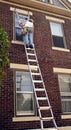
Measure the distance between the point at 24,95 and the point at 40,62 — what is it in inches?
71.5

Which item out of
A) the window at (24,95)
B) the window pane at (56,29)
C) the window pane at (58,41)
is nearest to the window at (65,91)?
the window at (24,95)

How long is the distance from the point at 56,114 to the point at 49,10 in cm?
559

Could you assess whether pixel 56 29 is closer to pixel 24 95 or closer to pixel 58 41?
pixel 58 41

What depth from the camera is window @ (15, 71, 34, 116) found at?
29.0ft

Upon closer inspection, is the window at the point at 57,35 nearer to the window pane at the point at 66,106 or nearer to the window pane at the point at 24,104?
the window pane at the point at 66,106

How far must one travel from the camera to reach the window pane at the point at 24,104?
8.81m

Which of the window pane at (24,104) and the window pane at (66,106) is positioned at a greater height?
the window pane at (24,104)

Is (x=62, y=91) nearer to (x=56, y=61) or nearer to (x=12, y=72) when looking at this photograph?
(x=56, y=61)

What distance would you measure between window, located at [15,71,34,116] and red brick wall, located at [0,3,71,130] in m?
0.35

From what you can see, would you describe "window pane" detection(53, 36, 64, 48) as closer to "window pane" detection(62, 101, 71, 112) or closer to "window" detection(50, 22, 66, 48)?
"window" detection(50, 22, 66, 48)

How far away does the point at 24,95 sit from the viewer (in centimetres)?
912

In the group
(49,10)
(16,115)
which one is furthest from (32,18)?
(16,115)

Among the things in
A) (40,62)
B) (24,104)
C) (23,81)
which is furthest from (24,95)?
(40,62)

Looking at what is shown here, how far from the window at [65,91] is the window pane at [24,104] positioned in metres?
1.68
